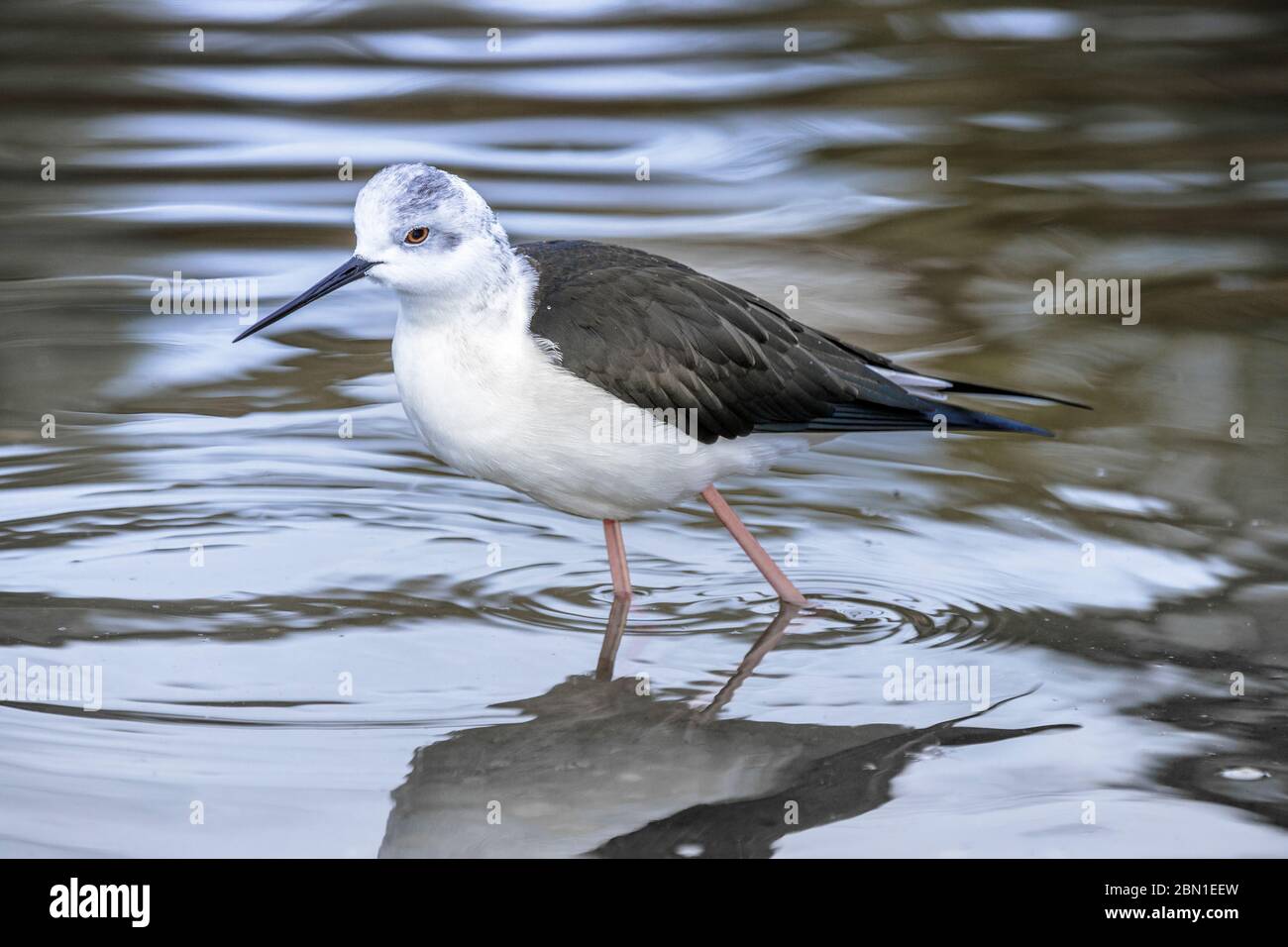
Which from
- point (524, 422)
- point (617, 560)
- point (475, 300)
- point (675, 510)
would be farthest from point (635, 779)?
point (675, 510)

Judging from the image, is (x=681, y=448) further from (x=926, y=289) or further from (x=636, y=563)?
(x=926, y=289)

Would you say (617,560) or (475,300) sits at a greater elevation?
(475,300)

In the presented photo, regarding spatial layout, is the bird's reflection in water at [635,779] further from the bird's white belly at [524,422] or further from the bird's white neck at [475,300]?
the bird's white neck at [475,300]

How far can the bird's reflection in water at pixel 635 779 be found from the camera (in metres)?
5.36

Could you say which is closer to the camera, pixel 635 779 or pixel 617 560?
pixel 635 779

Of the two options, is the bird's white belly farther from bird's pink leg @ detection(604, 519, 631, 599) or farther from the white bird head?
bird's pink leg @ detection(604, 519, 631, 599)

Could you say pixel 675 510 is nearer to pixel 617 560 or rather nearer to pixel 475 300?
pixel 617 560

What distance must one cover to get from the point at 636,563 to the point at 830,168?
6.14 meters

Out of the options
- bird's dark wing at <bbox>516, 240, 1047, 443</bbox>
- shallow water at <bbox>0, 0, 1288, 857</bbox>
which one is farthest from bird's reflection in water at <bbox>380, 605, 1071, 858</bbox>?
bird's dark wing at <bbox>516, 240, 1047, 443</bbox>

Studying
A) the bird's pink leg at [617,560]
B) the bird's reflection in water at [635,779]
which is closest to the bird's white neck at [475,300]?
the bird's pink leg at [617,560]

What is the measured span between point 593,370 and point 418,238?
2.55 ft

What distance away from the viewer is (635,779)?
5.77 m

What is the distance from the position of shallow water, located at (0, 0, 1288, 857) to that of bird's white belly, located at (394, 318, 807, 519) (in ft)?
2.02

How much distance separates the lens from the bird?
6402 mm
